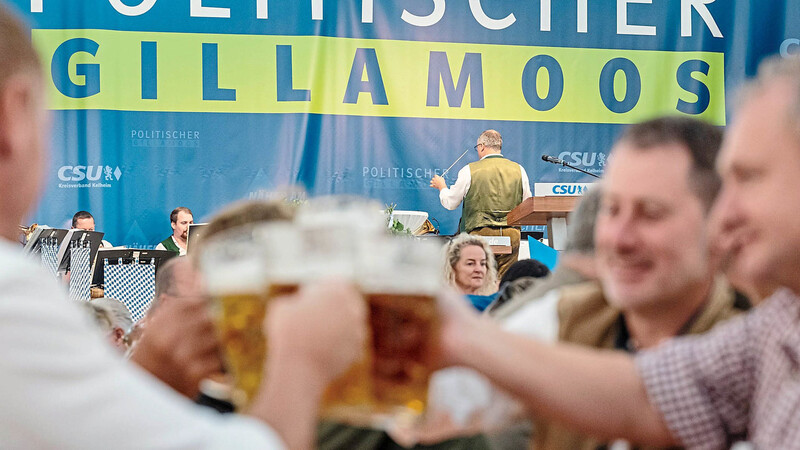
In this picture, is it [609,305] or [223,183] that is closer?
[609,305]

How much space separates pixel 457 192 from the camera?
6441 mm

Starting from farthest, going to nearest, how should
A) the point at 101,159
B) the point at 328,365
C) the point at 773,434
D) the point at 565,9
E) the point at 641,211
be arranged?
the point at 565,9 < the point at 101,159 < the point at 641,211 < the point at 773,434 < the point at 328,365

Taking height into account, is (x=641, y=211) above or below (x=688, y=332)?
above

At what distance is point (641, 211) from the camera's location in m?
0.77

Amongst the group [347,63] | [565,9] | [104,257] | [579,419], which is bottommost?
[104,257]

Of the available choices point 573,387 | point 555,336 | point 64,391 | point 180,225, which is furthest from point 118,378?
point 180,225

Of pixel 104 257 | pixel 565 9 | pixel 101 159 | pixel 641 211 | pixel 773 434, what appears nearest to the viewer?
pixel 773 434

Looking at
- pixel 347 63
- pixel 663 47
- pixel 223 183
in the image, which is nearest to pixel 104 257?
pixel 223 183

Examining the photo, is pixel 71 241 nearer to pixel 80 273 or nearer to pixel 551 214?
pixel 80 273

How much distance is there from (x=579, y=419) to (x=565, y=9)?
23.3 ft

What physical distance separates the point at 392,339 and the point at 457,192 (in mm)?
5968

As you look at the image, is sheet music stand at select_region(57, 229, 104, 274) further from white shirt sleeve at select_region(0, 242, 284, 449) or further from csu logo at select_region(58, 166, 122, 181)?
white shirt sleeve at select_region(0, 242, 284, 449)

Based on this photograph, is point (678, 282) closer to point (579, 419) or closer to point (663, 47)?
point (579, 419)

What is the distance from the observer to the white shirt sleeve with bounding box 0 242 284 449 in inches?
17.3
